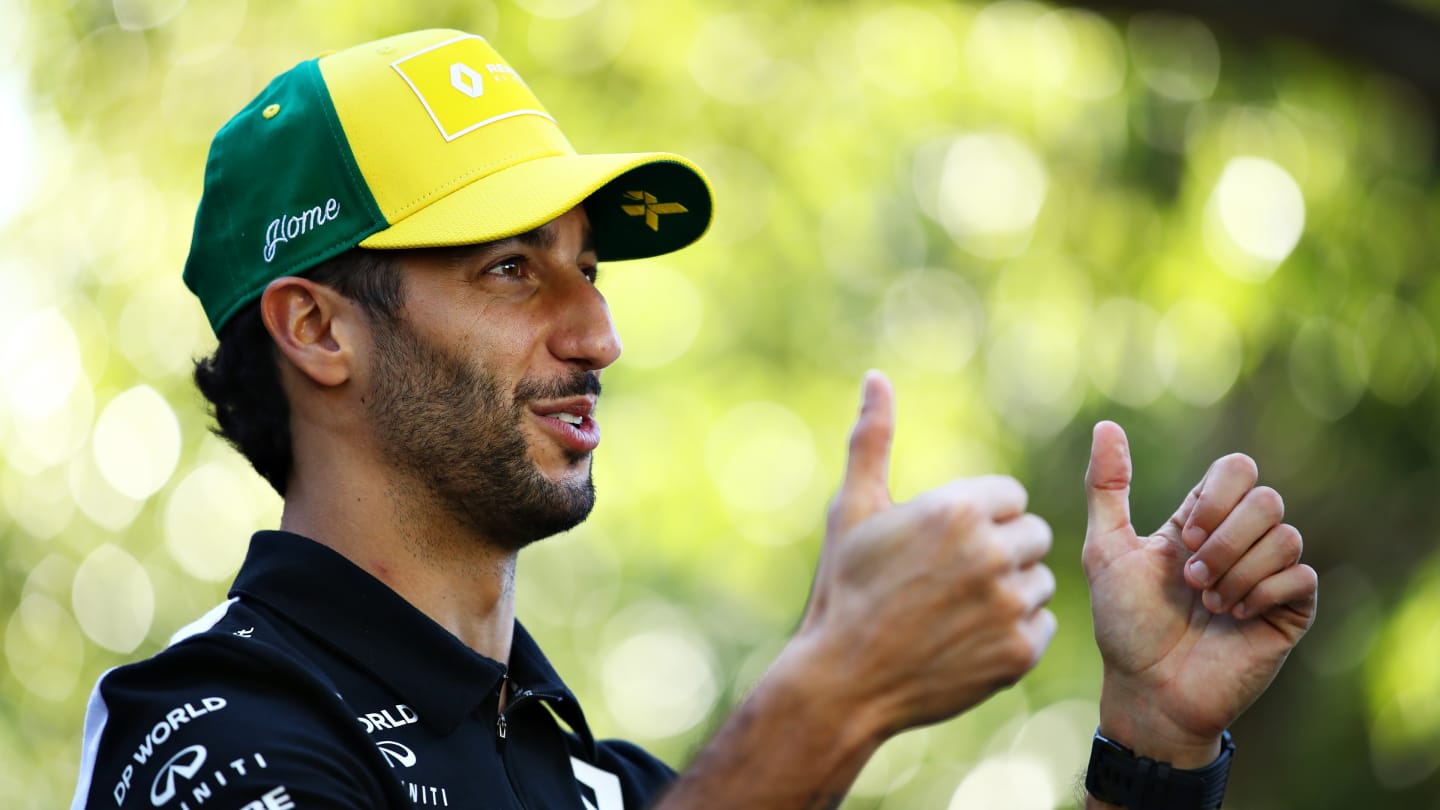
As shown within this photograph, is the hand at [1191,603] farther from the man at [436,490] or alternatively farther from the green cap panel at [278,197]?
the green cap panel at [278,197]

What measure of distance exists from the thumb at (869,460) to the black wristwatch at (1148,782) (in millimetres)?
1001

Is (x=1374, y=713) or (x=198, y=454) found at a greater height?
(x=198, y=454)

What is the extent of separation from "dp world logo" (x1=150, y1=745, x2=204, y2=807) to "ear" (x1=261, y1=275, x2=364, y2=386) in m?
0.84

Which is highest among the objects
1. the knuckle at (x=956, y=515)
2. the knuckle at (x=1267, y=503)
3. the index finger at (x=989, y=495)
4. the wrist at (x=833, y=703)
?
the knuckle at (x=1267, y=503)

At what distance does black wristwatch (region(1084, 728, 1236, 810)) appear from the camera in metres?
2.60

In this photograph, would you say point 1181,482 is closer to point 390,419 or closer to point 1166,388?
point 1166,388

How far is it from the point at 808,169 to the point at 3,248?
175 inches

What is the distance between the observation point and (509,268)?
2.84 meters

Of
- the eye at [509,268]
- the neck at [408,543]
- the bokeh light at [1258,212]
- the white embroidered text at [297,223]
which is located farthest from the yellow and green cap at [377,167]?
the bokeh light at [1258,212]

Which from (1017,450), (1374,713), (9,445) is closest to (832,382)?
(1017,450)

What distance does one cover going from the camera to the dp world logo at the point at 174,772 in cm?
209

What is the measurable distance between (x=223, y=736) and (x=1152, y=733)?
149 cm

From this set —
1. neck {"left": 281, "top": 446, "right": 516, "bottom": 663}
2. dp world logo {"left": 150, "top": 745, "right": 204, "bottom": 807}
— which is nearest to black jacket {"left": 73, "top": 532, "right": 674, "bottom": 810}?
dp world logo {"left": 150, "top": 745, "right": 204, "bottom": 807}

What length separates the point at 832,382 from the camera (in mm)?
10117
